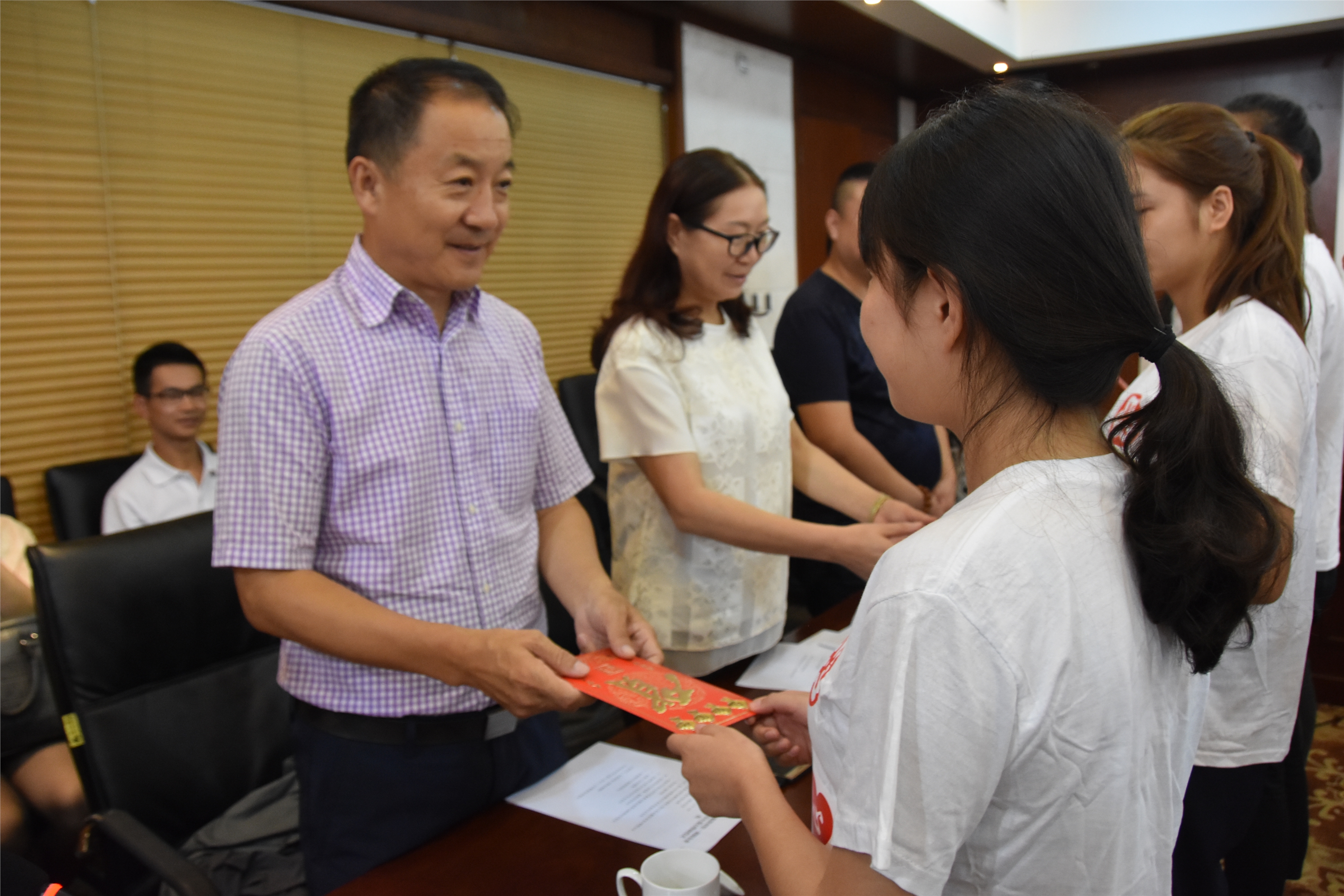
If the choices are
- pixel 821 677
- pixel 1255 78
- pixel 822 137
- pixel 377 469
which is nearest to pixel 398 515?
pixel 377 469

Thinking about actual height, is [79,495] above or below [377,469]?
below

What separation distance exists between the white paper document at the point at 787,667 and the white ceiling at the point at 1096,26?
4.14 m

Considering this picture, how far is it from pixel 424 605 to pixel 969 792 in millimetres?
965

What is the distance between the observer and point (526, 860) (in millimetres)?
1221

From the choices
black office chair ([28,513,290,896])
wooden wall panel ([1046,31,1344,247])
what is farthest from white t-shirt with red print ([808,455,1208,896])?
wooden wall panel ([1046,31,1344,247])

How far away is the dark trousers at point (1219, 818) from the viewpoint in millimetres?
1415

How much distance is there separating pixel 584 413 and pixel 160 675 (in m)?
2.35

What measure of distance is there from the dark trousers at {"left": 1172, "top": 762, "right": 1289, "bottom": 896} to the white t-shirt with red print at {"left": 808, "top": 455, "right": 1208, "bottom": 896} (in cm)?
67

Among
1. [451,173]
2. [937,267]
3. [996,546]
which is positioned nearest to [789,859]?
[996,546]

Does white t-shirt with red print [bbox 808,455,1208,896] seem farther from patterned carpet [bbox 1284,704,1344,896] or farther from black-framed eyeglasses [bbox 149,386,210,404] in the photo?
black-framed eyeglasses [bbox 149,386,210,404]

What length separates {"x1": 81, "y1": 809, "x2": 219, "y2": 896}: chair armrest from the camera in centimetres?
125

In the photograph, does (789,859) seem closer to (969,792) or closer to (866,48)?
(969,792)

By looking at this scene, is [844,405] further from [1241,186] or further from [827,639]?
[1241,186]

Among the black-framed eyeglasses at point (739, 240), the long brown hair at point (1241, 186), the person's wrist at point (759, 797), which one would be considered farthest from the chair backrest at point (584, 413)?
the person's wrist at point (759, 797)
